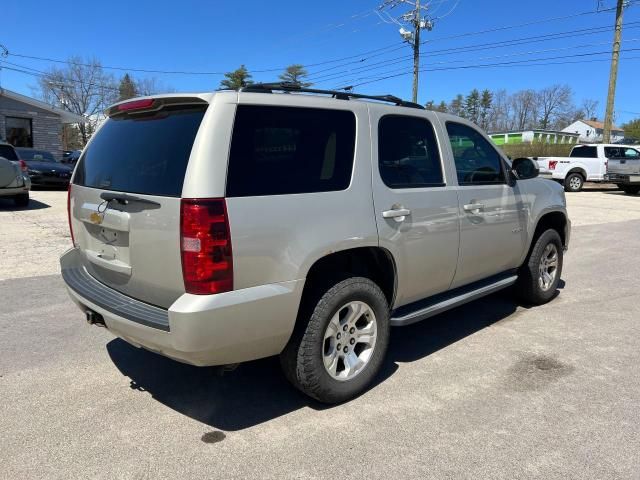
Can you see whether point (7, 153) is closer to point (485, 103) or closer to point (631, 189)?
point (631, 189)

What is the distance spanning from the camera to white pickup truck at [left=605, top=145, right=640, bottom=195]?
20797 millimetres

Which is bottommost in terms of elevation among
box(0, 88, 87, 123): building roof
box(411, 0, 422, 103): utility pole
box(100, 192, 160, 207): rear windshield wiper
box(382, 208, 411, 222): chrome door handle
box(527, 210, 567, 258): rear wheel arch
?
box(527, 210, 567, 258): rear wheel arch

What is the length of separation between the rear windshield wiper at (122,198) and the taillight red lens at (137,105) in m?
0.58

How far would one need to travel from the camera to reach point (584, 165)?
72.0 ft

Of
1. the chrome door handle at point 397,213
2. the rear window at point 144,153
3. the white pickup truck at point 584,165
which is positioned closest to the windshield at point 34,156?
the rear window at point 144,153

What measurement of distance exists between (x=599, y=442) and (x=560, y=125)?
373 ft

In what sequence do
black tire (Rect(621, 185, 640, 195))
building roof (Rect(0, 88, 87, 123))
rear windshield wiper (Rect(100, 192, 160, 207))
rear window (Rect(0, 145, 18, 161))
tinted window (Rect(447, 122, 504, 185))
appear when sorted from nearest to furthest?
rear windshield wiper (Rect(100, 192, 160, 207)), tinted window (Rect(447, 122, 504, 185)), rear window (Rect(0, 145, 18, 161)), black tire (Rect(621, 185, 640, 195)), building roof (Rect(0, 88, 87, 123))

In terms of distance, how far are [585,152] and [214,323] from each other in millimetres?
23590

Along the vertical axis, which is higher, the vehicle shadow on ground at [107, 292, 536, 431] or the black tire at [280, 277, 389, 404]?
the black tire at [280, 277, 389, 404]

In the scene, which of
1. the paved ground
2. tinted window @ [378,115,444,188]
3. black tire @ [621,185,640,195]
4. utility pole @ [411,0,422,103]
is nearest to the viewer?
the paved ground

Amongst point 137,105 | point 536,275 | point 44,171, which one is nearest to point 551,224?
point 536,275

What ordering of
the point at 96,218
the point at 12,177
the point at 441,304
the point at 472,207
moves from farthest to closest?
the point at 12,177, the point at 472,207, the point at 441,304, the point at 96,218

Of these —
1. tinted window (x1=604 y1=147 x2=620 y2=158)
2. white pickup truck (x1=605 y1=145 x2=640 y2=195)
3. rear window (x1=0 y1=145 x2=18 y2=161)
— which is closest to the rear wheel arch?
rear window (x1=0 y1=145 x2=18 y2=161)

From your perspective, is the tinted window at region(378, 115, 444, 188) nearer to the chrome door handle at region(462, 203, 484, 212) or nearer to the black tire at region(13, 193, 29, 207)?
the chrome door handle at region(462, 203, 484, 212)
